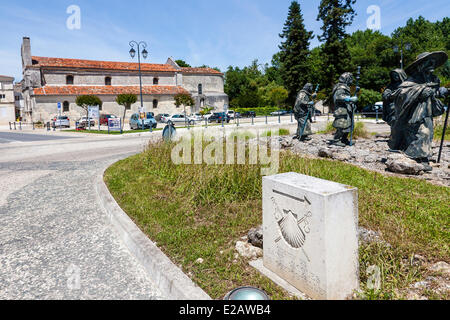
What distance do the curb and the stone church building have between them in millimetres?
39158

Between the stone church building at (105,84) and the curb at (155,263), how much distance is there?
39158 millimetres

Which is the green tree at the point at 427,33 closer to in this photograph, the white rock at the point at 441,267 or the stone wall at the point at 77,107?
the stone wall at the point at 77,107

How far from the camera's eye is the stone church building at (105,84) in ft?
126

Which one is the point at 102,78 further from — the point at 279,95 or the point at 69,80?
the point at 279,95

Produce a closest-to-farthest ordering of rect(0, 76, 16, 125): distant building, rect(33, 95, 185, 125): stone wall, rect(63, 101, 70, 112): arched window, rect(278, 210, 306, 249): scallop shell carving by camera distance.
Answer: rect(278, 210, 306, 249): scallop shell carving
rect(33, 95, 185, 125): stone wall
rect(63, 101, 70, 112): arched window
rect(0, 76, 16, 125): distant building

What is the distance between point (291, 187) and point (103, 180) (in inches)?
216

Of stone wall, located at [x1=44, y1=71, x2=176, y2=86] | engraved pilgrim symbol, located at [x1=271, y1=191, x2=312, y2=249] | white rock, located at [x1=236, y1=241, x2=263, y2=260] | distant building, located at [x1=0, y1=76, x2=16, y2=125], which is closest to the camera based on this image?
engraved pilgrim symbol, located at [x1=271, y1=191, x2=312, y2=249]

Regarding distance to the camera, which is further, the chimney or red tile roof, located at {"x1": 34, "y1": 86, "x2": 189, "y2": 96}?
the chimney

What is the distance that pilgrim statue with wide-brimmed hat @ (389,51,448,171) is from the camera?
22.8 feet

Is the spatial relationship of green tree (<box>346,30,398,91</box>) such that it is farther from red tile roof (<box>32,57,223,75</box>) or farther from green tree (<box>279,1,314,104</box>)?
red tile roof (<box>32,57,223,75</box>)

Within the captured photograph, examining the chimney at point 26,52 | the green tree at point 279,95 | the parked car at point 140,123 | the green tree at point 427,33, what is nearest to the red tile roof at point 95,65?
the chimney at point 26,52

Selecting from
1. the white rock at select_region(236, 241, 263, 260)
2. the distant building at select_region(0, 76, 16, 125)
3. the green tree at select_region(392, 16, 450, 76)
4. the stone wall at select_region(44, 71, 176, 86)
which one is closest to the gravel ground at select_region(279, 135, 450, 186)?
the white rock at select_region(236, 241, 263, 260)
